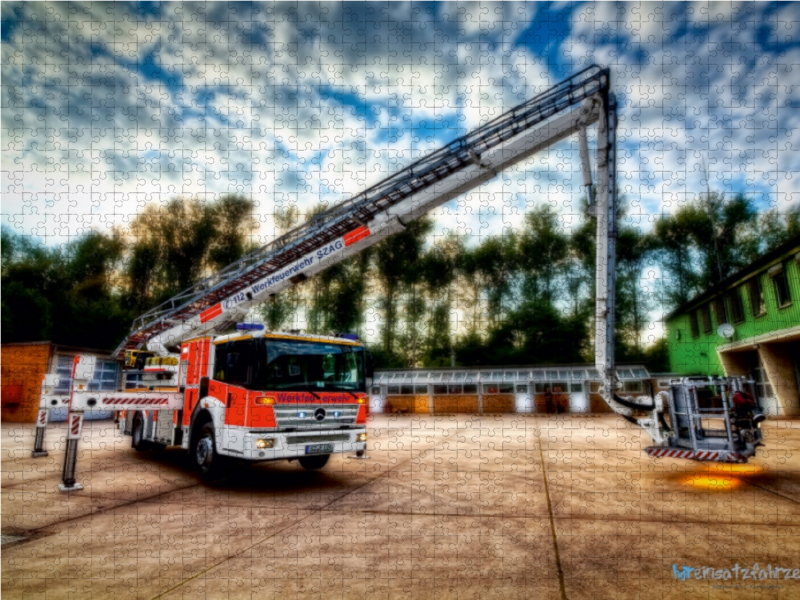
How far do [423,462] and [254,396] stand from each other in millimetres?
4195

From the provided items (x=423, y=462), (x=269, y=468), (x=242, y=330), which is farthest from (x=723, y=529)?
(x=269, y=468)

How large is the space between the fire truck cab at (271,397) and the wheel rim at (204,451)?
2cm

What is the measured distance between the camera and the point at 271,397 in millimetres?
6234

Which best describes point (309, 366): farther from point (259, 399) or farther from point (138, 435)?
point (138, 435)

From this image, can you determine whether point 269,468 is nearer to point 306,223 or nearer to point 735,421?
point 306,223

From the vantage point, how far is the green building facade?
1582cm

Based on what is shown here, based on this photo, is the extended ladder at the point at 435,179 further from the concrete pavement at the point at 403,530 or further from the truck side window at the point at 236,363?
the concrete pavement at the point at 403,530

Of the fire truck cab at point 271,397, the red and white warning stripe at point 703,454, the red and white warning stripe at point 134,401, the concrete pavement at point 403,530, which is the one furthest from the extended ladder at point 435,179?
the red and white warning stripe at point 703,454

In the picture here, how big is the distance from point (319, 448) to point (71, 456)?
3.63m

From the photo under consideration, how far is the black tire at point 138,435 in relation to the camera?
9586 mm

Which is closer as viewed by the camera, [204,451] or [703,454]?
[703,454]

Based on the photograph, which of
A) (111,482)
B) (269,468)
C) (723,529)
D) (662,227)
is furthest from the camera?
(662,227)

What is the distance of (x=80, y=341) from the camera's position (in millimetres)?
26969

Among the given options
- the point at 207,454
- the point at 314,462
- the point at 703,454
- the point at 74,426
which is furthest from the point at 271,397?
the point at 703,454
